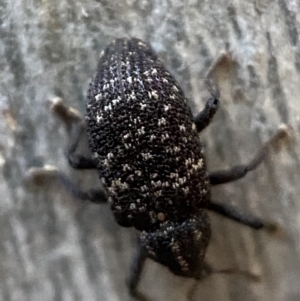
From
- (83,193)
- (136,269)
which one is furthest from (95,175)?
(136,269)

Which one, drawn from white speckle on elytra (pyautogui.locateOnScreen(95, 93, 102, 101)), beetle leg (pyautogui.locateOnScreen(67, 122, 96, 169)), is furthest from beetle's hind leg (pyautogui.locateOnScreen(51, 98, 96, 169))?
white speckle on elytra (pyautogui.locateOnScreen(95, 93, 102, 101))

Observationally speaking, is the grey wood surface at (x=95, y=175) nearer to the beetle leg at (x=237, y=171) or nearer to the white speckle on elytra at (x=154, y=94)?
the beetle leg at (x=237, y=171)

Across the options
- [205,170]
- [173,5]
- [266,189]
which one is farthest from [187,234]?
[173,5]

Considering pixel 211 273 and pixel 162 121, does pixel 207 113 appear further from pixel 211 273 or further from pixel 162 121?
pixel 211 273

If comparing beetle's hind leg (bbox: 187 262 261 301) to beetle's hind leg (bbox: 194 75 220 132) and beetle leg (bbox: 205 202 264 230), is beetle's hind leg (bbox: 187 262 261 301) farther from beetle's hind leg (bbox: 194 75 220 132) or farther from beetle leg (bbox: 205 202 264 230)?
beetle's hind leg (bbox: 194 75 220 132)

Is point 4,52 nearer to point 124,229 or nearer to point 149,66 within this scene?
point 149,66

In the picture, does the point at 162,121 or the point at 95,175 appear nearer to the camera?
the point at 162,121
